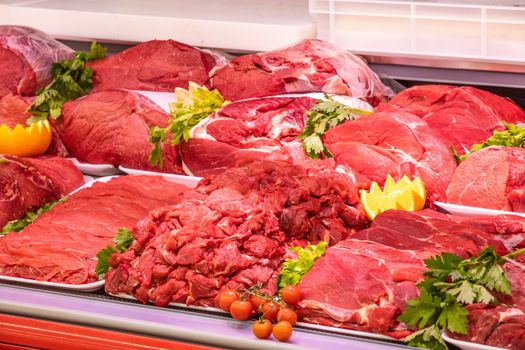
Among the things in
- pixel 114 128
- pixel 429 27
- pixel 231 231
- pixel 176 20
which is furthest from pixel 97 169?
pixel 429 27

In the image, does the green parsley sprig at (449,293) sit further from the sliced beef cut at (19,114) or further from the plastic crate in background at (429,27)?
the sliced beef cut at (19,114)

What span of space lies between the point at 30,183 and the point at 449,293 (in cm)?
220

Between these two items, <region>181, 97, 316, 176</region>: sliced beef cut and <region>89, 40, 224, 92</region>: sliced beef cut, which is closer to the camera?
<region>181, 97, 316, 176</region>: sliced beef cut

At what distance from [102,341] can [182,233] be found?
1.58ft

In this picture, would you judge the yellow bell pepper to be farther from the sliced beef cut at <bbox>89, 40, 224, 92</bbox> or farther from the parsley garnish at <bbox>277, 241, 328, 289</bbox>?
the parsley garnish at <bbox>277, 241, 328, 289</bbox>

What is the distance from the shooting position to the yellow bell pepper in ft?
15.6

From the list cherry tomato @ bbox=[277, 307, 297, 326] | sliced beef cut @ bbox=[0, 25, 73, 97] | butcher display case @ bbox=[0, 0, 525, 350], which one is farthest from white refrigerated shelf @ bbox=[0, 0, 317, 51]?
cherry tomato @ bbox=[277, 307, 297, 326]

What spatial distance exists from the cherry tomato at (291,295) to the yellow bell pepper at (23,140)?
213 cm

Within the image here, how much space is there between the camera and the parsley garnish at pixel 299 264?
10.9ft

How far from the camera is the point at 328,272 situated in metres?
3.25

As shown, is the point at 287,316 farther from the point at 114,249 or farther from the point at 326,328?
the point at 114,249

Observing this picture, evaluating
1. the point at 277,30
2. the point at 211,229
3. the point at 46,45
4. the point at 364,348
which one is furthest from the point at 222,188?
the point at 46,45

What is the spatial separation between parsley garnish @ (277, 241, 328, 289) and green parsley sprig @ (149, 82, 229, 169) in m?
1.31

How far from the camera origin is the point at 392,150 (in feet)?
13.5
